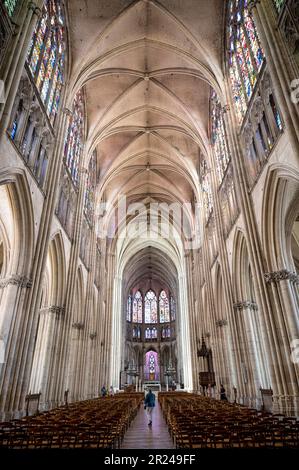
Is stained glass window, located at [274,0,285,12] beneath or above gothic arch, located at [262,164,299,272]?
above

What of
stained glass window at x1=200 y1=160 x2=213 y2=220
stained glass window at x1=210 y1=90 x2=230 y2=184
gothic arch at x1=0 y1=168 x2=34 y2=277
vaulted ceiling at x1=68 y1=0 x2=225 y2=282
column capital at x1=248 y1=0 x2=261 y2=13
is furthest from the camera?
stained glass window at x1=200 y1=160 x2=213 y2=220

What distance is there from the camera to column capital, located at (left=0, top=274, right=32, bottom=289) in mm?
11008

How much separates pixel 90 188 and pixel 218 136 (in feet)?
35.6

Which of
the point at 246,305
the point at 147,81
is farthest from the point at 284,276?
the point at 147,81

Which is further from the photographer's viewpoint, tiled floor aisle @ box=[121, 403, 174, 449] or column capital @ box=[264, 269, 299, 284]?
column capital @ box=[264, 269, 299, 284]

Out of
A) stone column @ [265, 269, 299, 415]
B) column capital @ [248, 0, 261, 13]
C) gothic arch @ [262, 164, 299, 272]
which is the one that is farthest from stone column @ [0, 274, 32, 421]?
column capital @ [248, 0, 261, 13]

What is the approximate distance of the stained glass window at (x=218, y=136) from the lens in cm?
1874

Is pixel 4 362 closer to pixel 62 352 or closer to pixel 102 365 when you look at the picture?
pixel 62 352

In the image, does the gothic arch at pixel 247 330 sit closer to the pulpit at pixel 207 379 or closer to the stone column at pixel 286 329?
the stone column at pixel 286 329

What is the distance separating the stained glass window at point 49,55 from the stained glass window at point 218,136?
986 centimetres

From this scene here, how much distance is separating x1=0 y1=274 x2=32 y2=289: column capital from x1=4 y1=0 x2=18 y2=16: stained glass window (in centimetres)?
918

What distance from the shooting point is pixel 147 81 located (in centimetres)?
2108

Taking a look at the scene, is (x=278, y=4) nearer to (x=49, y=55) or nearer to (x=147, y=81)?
(x=49, y=55)

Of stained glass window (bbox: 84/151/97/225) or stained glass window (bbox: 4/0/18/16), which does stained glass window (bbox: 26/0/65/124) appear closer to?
stained glass window (bbox: 4/0/18/16)
